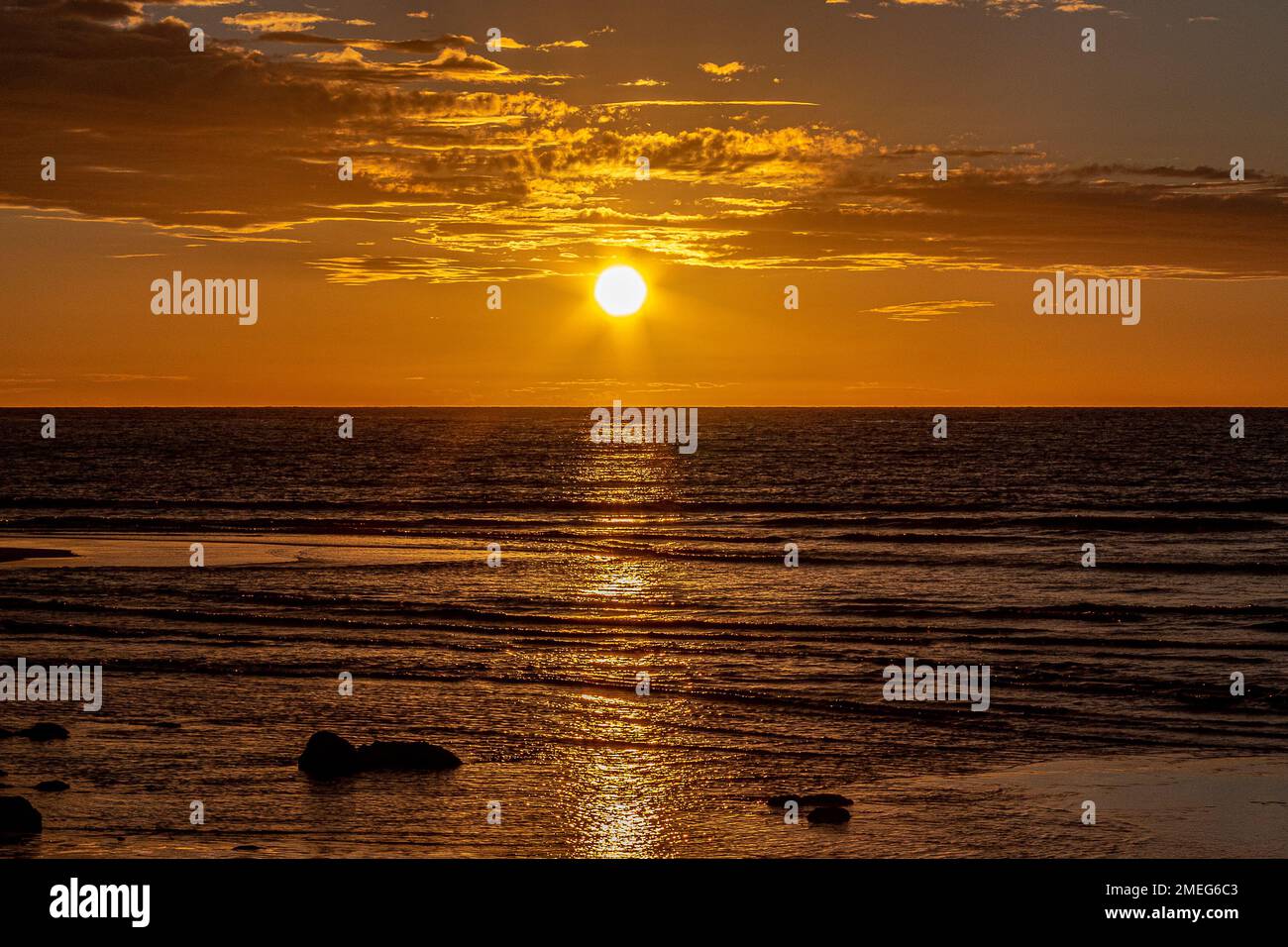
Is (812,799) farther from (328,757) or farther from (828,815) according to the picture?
(328,757)

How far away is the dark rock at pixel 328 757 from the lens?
61.3ft

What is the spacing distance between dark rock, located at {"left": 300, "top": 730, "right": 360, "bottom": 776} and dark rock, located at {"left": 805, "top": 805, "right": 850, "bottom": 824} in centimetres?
670

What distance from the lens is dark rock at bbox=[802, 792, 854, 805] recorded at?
17.3 meters

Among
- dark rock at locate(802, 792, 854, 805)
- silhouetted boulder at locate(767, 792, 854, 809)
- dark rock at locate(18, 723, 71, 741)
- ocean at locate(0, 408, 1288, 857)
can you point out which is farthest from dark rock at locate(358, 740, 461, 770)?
dark rock at locate(802, 792, 854, 805)

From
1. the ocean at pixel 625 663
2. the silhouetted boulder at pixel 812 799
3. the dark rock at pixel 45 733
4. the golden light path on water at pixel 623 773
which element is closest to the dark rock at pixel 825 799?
the silhouetted boulder at pixel 812 799

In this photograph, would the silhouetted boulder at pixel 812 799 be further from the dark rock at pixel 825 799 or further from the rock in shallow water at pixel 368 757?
the rock in shallow water at pixel 368 757

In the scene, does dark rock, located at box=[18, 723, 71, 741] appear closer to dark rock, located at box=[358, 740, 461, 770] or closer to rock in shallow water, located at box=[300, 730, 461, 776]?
rock in shallow water, located at box=[300, 730, 461, 776]

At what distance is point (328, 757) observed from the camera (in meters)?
18.8

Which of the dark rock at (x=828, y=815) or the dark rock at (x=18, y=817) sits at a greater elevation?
the dark rock at (x=18, y=817)

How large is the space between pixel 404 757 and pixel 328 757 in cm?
112

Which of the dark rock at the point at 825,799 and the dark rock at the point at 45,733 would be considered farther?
the dark rock at the point at 45,733

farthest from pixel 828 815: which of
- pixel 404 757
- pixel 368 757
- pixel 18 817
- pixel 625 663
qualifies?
pixel 625 663
